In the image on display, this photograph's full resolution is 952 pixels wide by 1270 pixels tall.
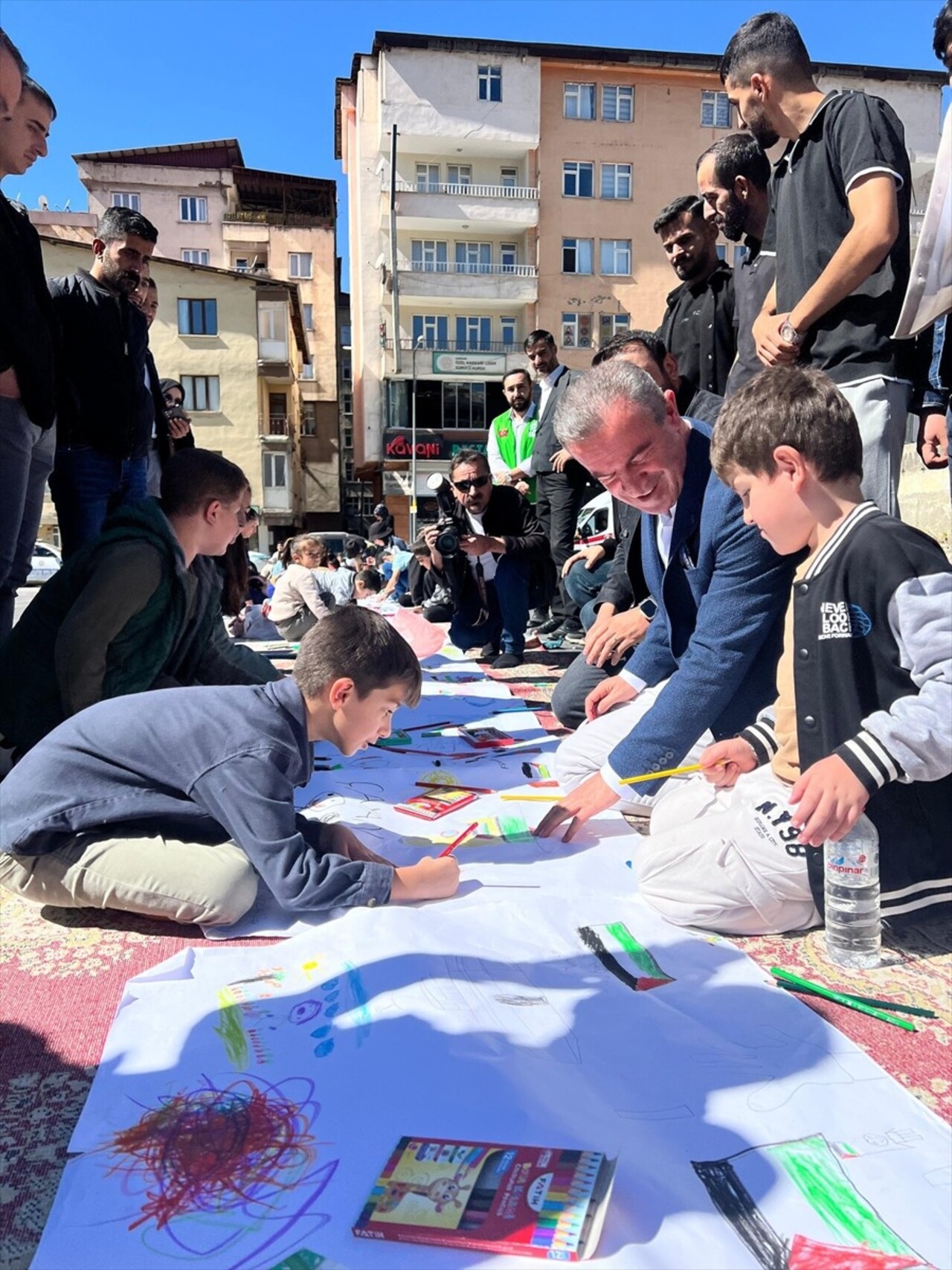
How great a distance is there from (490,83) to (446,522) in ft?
73.8

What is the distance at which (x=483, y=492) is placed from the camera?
16.9 ft

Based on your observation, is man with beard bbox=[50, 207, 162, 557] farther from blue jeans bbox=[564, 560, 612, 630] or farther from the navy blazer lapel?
blue jeans bbox=[564, 560, 612, 630]

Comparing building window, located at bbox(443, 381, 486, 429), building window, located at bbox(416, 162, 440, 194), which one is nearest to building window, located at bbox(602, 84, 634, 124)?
building window, located at bbox(416, 162, 440, 194)

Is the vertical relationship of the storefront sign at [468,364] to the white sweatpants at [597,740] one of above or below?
above

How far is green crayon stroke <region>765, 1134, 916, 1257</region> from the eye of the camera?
964 mm

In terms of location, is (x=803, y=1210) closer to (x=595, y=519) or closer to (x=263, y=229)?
(x=595, y=519)

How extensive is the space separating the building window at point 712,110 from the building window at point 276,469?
13925mm

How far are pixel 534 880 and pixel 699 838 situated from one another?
1.26 ft

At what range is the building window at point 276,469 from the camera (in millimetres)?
26134

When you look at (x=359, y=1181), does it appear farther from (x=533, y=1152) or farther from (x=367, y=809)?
(x=367, y=809)

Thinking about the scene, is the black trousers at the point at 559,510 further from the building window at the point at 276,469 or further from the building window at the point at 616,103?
the building window at the point at 616,103

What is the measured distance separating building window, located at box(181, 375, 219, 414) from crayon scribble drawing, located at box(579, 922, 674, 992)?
25.3 meters

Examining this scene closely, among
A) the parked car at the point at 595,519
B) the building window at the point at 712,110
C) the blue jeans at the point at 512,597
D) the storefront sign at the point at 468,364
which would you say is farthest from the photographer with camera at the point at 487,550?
the building window at the point at 712,110

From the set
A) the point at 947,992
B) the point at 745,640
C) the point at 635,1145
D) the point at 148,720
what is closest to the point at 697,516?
the point at 745,640
